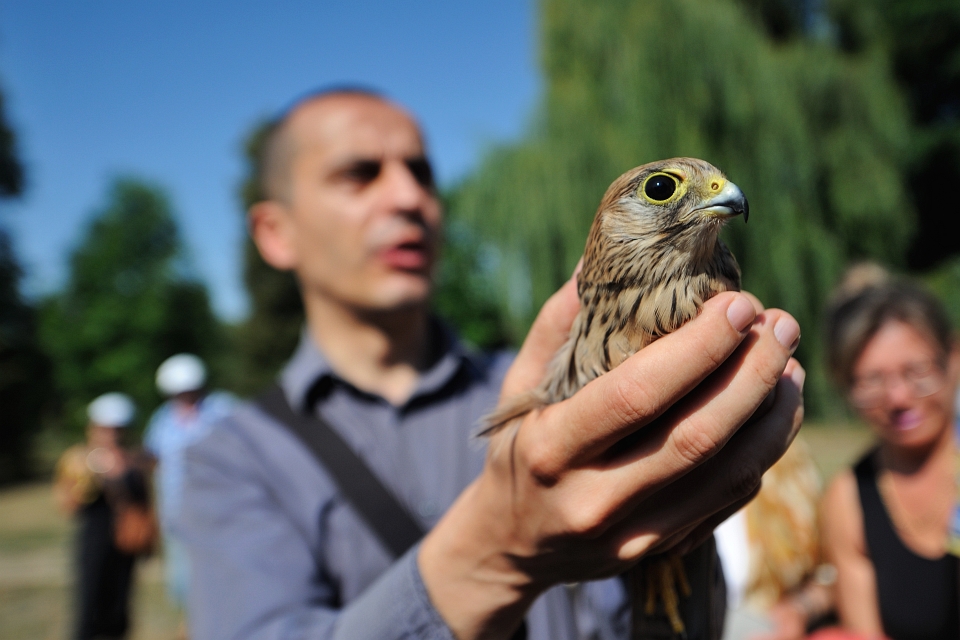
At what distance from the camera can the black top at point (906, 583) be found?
8.49 ft

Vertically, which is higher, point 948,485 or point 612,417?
point 612,417

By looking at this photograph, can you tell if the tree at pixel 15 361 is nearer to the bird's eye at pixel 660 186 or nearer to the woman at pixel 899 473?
the woman at pixel 899 473

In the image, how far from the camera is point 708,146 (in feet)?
32.1

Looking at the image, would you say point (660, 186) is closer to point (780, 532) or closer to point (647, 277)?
point (647, 277)

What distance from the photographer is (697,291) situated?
1.31 m

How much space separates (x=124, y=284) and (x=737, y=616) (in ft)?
146

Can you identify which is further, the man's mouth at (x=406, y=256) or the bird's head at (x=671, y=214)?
the man's mouth at (x=406, y=256)

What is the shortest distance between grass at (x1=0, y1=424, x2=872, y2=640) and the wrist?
25.1 ft

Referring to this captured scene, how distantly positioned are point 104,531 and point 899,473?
7551 mm

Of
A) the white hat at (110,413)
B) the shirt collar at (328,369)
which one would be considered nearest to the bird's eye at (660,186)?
the shirt collar at (328,369)

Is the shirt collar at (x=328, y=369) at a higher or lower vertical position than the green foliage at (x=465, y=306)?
higher

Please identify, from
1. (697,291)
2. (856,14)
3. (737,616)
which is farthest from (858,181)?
(697,291)

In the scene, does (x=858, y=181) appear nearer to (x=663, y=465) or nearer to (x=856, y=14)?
(x=856, y=14)

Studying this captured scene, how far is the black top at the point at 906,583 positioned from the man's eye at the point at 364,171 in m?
2.70
